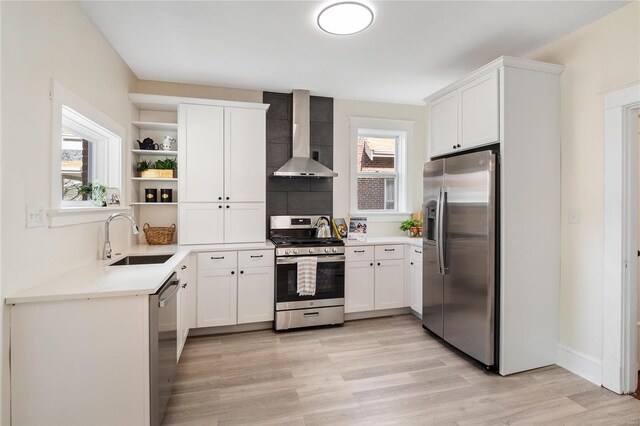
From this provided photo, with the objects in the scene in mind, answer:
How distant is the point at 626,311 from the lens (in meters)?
2.30

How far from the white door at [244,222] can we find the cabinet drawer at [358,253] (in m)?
1.00

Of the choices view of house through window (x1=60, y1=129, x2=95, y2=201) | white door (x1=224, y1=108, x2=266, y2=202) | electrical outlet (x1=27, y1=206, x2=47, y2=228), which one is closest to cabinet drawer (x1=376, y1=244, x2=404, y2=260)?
white door (x1=224, y1=108, x2=266, y2=202)

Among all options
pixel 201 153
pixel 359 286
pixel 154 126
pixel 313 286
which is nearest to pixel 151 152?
pixel 154 126

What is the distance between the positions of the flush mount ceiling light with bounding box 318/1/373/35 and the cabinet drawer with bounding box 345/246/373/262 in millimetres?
2199

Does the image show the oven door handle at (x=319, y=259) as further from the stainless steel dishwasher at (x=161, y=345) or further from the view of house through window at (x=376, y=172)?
the stainless steel dishwasher at (x=161, y=345)

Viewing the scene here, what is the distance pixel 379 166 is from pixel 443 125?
1432 mm

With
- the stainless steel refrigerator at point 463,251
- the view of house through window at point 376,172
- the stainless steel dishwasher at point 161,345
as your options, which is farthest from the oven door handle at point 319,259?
the stainless steel dishwasher at point 161,345

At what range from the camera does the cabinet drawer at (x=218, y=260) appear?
129 inches

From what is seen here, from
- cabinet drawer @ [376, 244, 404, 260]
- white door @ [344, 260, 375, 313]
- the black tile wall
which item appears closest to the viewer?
white door @ [344, 260, 375, 313]

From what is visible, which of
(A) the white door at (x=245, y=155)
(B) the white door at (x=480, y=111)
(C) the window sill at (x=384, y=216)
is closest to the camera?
(B) the white door at (x=480, y=111)

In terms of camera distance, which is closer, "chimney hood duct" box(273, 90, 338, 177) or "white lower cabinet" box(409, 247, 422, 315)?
"white lower cabinet" box(409, 247, 422, 315)

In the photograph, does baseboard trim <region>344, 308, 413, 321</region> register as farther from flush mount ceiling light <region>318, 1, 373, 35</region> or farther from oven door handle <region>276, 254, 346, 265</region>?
flush mount ceiling light <region>318, 1, 373, 35</region>

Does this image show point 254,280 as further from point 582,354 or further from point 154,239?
point 582,354

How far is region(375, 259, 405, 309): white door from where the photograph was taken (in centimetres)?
383
